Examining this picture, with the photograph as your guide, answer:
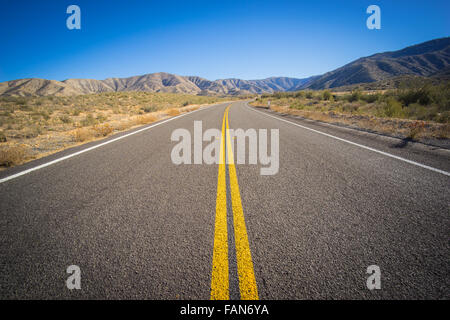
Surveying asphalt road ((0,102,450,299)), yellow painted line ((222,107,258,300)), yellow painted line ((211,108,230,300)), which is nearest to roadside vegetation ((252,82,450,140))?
asphalt road ((0,102,450,299))

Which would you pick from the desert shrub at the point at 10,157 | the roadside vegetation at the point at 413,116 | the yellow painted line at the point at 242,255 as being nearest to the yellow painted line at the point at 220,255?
the yellow painted line at the point at 242,255

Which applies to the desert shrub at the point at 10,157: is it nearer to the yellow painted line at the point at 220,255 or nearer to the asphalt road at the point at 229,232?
the asphalt road at the point at 229,232

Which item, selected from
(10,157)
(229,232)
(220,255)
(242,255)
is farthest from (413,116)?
(10,157)

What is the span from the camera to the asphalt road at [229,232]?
53.8 inches

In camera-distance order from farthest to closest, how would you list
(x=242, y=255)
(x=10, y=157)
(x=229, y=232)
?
(x=10, y=157), (x=229, y=232), (x=242, y=255)

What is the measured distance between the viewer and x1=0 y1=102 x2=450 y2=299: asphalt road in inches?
53.8

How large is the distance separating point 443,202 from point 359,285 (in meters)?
2.05

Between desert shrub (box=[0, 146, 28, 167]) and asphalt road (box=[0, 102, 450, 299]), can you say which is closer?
asphalt road (box=[0, 102, 450, 299])

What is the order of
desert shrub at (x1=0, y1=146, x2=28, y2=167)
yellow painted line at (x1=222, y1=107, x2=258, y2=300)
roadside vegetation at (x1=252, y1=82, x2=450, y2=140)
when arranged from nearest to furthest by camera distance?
yellow painted line at (x1=222, y1=107, x2=258, y2=300), desert shrub at (x1=0, y1=146, x2=28, y2=167), roadside vegetation at (x1=252, y1=82, x2=450, y2=140)

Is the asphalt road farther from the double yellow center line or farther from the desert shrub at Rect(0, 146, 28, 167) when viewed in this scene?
the desert shrub at Rect(0, 146, 28, 167)

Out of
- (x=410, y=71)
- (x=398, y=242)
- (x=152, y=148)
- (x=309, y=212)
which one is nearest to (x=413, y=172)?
(x=398, y=242)

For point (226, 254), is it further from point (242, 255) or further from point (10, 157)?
point (10, 157)

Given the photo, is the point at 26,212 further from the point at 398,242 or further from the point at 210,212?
the point at 398,242

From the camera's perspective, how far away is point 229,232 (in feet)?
6.09
